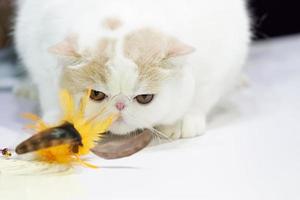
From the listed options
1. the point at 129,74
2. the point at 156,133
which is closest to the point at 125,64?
the point at 129,74

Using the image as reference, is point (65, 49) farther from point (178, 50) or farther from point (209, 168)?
point (209, 168)

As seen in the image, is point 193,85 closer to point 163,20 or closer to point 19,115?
point 163,20

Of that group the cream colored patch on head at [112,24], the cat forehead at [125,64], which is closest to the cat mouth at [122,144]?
the cat forehead at [125,64]

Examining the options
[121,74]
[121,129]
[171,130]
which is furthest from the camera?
[171,130]

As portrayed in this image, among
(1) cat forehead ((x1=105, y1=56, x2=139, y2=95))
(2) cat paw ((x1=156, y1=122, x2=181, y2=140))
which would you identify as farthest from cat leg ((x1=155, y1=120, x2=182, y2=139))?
(1) cat forehead ((x1=105, y1=56, x2=139, y2=95))

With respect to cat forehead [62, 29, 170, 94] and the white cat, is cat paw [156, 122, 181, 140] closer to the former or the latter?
the white cat
